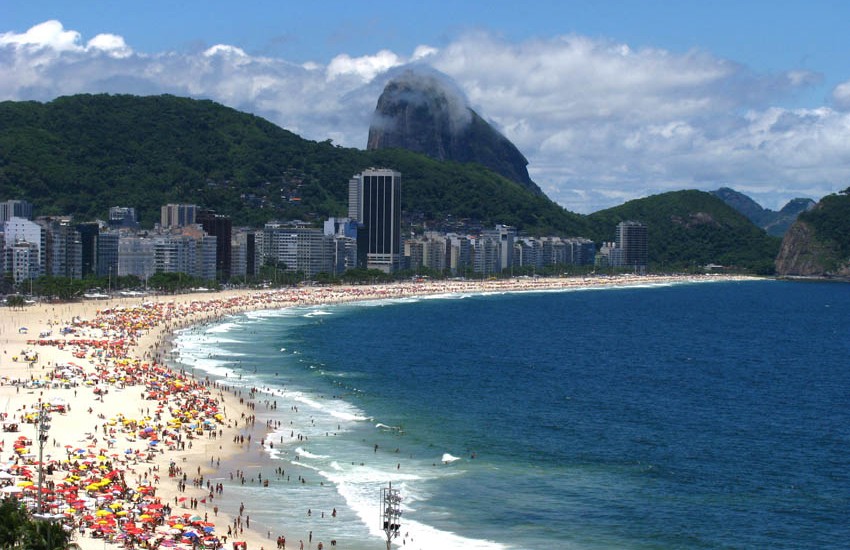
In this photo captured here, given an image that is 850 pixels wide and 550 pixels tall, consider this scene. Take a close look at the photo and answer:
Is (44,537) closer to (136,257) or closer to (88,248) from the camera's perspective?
(88,248)

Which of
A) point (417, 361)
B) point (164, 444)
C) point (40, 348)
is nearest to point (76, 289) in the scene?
point (40, 348)

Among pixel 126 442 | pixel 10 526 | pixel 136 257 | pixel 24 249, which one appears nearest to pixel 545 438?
pixel 126 442

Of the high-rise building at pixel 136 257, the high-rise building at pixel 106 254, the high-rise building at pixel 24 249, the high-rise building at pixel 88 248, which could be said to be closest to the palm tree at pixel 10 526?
the high-rise building at pixel 24 249

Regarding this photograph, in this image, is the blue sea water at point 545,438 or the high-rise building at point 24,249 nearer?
the blue sea water at point 545,438

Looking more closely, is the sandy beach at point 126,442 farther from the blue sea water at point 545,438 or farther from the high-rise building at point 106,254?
the high-rise building at point 106,254

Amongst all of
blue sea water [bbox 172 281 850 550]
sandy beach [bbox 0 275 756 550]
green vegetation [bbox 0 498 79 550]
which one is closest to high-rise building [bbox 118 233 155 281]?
A: blue sea water [bbox 172 281 850 550]

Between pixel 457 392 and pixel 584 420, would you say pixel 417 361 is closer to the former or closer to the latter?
pixel 457 392
